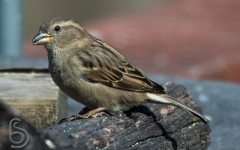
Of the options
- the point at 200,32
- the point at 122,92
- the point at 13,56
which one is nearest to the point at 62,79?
the point at 122,92

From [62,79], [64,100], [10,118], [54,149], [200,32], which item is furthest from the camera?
[200,32]

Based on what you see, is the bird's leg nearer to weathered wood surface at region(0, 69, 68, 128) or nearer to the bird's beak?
weathered wood surface at region(0, 69, 68, 128)

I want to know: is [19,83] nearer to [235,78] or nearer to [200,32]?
[235,78]

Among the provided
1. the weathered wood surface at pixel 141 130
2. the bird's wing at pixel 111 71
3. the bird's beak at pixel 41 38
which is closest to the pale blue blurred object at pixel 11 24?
the bird's beak at pixel 41 38

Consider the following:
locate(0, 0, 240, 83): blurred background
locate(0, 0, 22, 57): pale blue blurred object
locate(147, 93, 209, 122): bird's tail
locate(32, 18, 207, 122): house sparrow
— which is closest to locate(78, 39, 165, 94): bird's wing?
locate(32, 18, 207, 122): house sparrow

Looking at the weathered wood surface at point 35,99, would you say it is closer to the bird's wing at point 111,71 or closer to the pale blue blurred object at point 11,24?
the bird's wing at point 111,71

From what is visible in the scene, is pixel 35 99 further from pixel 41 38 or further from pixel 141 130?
pixel 141 130

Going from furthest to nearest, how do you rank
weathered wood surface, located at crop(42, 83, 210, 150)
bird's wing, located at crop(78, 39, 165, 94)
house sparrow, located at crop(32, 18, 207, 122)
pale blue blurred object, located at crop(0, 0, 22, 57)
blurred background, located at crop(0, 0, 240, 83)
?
blurred background, located at crop(0, 0, 240, 83), pale blue blurred object, located at crop(0, 0, 22, 57), bird's wing, located at crop(78, 39, 165, 94), house sparrow, located at crop(32, 18, 207, 122), weathered wood surface, located at crop(42, 83, 210, 150)
